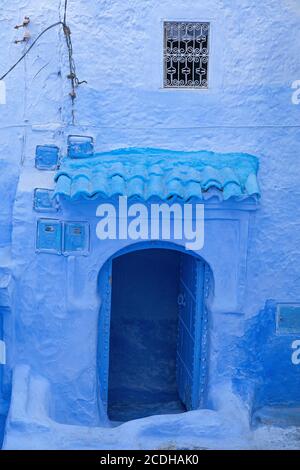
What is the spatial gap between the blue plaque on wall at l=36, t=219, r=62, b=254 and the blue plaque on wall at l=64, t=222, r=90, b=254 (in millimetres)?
70

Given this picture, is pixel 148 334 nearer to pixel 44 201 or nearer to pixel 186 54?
pixel 44 201

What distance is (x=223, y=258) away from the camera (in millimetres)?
7270

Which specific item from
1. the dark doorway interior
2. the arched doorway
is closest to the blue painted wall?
the arched doorway

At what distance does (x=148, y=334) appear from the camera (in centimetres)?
959

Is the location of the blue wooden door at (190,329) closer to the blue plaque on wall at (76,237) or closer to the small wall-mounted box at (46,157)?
the blue plaque on wall at (76,237)

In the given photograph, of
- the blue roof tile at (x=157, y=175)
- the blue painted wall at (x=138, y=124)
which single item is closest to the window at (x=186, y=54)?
the blue painted wall at (x=138, y=124)

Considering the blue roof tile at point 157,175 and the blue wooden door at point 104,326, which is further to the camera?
the blue wooden door at point 104,326

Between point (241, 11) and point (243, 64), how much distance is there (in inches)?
20.2

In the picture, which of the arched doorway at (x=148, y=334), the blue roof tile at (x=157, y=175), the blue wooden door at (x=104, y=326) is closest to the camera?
the blue roof tile at (x=157, y=175)

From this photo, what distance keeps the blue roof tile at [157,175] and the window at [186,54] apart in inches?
28.4

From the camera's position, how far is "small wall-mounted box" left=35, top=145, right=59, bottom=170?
725cm

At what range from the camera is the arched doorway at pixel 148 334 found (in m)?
8.70

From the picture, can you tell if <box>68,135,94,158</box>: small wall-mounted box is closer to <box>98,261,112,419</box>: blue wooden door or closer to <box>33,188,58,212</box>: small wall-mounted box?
<box>33,188,58,212</box>: small wall-mounted box

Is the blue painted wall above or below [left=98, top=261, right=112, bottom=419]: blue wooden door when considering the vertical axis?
above
